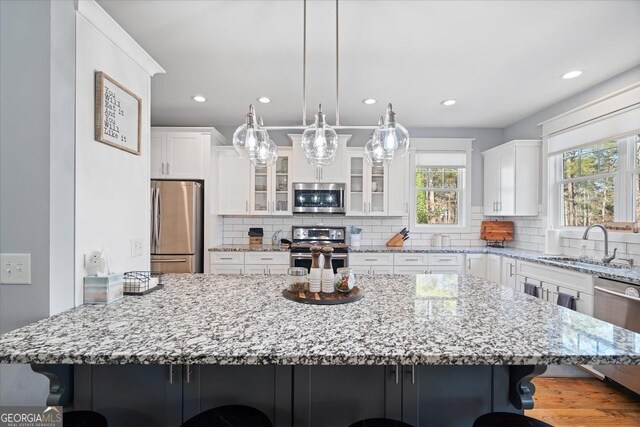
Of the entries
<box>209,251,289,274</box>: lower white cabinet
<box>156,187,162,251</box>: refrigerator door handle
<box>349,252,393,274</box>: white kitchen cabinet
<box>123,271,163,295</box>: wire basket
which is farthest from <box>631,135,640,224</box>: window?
<box>156,187,162,251</box>: refrigerator door handle

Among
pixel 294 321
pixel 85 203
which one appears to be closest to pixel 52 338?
pixel 85 203

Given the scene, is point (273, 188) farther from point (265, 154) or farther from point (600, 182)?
point (600, 182)

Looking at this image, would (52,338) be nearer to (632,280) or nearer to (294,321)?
(294,321)

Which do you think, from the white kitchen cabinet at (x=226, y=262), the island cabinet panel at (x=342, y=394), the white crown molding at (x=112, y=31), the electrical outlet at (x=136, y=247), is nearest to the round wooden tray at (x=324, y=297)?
the island cabinet panel at (x=342, y=394)

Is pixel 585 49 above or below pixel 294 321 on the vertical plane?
above

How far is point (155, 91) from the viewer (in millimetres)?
3156

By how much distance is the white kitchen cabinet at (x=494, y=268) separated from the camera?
11.8ft

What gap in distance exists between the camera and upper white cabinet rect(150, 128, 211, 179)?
3.78 m

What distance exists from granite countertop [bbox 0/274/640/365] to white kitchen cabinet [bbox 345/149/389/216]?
8.48ft

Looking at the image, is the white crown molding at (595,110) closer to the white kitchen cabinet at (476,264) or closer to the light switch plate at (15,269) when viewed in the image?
the white kitchen cabinet at (476,264)

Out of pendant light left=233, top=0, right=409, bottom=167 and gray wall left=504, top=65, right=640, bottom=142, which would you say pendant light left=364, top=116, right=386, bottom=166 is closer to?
pendant light left=233, top=0, right=409, bottom=167

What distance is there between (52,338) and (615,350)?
1864 mm

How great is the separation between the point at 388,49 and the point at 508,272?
282 cm

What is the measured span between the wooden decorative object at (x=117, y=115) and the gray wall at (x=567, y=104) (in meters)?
3.92
